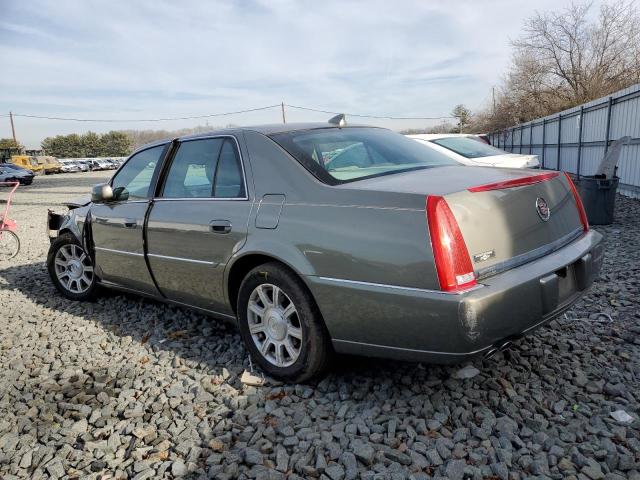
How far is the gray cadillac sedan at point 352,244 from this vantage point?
91.9 inches

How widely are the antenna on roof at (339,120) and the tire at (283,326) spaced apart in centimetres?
132

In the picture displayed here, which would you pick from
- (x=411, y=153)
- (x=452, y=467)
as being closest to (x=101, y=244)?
(x=411, y=153)

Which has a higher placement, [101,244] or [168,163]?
[168,163]

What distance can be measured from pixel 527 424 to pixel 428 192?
1.26 meters

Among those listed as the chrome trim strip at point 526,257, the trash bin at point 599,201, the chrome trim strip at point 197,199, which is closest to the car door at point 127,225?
the chrome trim strip at point 197,199

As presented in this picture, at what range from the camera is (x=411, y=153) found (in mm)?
3500

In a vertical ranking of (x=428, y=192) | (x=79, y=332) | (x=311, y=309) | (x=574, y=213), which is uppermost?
(x=428, y=192)

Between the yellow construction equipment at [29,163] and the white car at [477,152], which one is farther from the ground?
the white car at [477,152]

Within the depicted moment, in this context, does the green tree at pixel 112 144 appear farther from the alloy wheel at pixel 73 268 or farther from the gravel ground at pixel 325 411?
the gravel ground at pixel 325 411

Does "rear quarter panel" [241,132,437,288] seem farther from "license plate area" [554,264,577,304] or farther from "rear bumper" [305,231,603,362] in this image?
"license plate area" [554,264,577,304]

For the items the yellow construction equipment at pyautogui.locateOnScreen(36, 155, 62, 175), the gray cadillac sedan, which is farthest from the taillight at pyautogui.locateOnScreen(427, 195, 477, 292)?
the yellow construction equipment at pyautogui.locateOnScreen(36, 155, 62, 175)

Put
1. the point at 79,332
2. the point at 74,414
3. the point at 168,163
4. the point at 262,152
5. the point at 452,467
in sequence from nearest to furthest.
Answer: the point at 452,467
the point at 74,414
the point at 262,152
the point at 168,163
the point at 79,332

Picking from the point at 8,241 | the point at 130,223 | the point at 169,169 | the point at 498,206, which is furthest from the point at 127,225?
the point at 8,241

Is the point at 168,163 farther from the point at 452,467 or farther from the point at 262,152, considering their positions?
the point at 452,467
